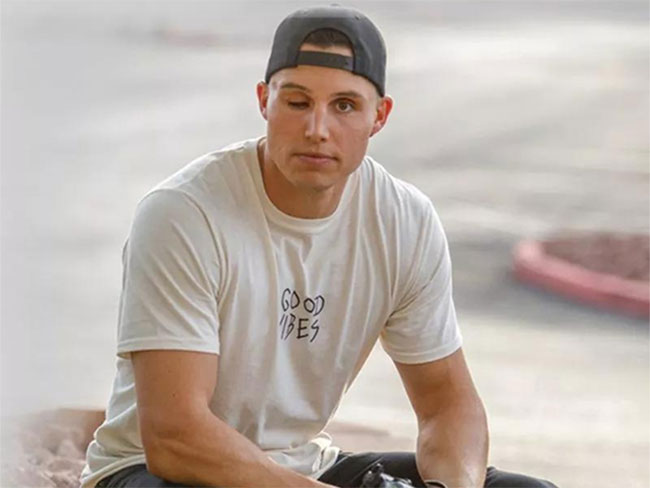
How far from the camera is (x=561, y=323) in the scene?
5.02 metres

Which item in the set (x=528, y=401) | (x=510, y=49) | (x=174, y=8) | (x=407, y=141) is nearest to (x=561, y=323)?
(x=528, y=401)

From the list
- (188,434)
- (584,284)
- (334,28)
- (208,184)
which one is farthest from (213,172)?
(584,284)

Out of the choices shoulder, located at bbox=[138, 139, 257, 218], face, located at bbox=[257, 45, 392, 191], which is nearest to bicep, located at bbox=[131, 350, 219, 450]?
shoulder, located at bbox=[138, 139, 257, 218]

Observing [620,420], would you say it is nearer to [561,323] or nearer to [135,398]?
[561,323]

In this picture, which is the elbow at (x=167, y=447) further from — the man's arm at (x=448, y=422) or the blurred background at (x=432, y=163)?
the blurred background at (x=432, y=163)

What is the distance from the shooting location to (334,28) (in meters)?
2.18

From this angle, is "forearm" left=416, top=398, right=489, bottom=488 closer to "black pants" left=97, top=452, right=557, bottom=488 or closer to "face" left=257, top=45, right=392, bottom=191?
"black pants" left=97, top=452, right=557, bottom=488

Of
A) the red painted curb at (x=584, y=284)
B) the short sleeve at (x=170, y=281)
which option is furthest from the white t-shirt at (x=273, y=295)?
the red painted curb at (x=584, y=284)

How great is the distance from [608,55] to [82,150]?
349cm

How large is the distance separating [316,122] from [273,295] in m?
0.29

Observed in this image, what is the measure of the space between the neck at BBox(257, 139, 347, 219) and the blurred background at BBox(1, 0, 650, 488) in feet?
4.64

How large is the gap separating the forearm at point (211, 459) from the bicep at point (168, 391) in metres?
0.01

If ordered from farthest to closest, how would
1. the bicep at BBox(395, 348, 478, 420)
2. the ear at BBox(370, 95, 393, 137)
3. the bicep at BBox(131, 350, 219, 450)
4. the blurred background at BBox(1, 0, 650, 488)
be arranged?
the blurred background at BBox(1, 0, 650, 488)
the bicep at BBox(395, 348, 478, 420)
the ear at BBox(370, 95, 393, 137)
the bicep at BBox(131, 350, 219, 450)

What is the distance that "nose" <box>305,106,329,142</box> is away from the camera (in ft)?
7.12
